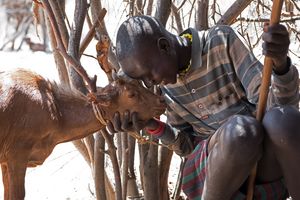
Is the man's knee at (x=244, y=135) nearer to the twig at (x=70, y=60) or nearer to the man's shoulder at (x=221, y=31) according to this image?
the man's shoulder at (x=221, y=31)

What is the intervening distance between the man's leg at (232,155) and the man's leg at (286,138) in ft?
0.16

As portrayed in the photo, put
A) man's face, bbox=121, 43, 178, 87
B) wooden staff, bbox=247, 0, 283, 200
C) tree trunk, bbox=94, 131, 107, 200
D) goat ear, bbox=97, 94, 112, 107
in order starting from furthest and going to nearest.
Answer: tree trunk, bbox=94, 131, 107, 200 < goat ear, bbox=97, 94, 112, 107 < man's face, bbox=121, 43, 178, 87 < wooden staff, bbox=247, 0, 283, 200

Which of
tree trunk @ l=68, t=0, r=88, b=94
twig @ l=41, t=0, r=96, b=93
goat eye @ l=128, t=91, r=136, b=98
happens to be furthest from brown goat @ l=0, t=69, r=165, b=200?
tree trunk @ l=68, t=0, r=88, b=94

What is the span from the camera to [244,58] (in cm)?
250

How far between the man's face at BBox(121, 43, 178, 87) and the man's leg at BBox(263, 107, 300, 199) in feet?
1.72

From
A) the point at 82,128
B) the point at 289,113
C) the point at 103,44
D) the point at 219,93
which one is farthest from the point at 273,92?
the point at 82,128

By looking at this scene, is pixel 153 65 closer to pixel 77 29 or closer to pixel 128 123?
pixel 128 123

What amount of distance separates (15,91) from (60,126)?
272mm

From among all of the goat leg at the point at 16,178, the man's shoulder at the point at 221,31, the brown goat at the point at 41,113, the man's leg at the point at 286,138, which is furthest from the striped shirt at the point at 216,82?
the goat leg at the point at 16,178

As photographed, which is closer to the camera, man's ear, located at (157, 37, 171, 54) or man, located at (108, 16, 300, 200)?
man, located at (108, 16, 300, 200)

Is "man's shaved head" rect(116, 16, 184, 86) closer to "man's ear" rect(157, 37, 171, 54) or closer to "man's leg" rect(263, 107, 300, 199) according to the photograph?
"man's ear" rect(157, 37, 171, 54)

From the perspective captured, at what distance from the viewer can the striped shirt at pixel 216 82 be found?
2.49 metres

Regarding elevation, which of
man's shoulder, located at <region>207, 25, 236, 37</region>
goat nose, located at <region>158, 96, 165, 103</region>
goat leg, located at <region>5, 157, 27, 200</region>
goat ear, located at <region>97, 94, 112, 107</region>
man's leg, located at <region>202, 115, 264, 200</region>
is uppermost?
man's shoulder, located at <region>207, 25, 236, 37</region>

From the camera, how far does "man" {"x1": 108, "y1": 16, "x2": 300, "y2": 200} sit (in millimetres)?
2025
